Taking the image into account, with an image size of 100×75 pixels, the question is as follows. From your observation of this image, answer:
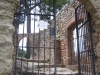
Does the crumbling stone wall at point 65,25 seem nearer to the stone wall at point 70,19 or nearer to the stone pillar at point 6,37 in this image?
the stone wall at point 70,19

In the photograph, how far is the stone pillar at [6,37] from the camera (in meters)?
1.94

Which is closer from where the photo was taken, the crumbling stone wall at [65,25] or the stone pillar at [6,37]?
the stone pillar at [6,37]

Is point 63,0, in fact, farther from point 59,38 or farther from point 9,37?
point 9,37

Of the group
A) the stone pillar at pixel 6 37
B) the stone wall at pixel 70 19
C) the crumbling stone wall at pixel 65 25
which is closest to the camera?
the stone pillar at pixel 6 37

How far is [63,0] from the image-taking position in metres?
8.59

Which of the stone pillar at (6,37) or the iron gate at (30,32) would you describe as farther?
the iron gate at (30,32)

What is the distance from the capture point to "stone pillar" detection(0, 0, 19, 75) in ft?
6.36

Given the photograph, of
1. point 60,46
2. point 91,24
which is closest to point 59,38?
point 60,46

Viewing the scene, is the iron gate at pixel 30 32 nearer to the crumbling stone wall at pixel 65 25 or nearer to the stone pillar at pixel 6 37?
the stone pillar at pixel 6 37

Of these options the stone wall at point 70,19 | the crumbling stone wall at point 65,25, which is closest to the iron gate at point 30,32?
the stone wall at point 70,19

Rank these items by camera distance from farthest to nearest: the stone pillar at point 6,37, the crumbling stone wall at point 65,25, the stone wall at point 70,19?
the crumbling stone wall at point 65,25
the stone wall at point 70,19
the stone pillar at point 6,37

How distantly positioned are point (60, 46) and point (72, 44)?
115 cm

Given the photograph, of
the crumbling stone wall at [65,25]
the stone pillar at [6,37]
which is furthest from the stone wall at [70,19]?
the stone pillar at [6,37]

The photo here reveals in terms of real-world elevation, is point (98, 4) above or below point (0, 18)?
→ above
